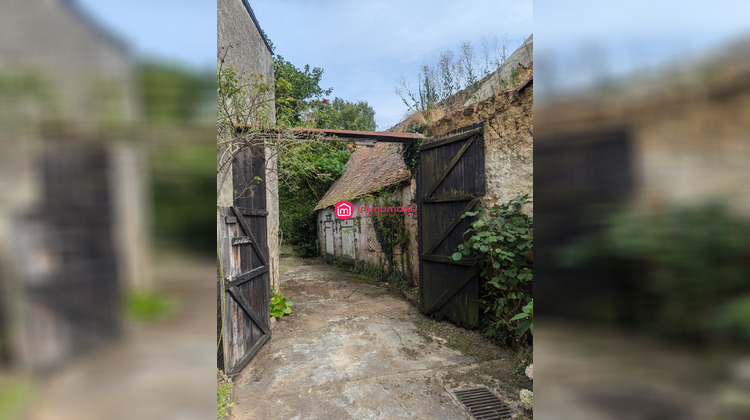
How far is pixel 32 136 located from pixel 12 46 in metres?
0.12

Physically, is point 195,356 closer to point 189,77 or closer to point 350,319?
point 189,77

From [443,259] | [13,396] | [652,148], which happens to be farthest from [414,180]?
[13,396]

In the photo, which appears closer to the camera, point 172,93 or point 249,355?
point 172,93

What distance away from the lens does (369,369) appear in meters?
3.25

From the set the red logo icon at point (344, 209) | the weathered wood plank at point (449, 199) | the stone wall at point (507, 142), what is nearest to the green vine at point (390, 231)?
the red logo icon at point (344, 209)

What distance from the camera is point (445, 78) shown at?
7.99 meters

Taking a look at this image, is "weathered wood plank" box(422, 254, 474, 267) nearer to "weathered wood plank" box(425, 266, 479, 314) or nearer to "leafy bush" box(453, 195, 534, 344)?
"weathered wood plank" box(425, 266, 479, 314)

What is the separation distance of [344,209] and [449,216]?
547 cm

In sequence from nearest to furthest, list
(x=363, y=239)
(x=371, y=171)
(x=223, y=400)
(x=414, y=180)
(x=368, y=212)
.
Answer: (x=223, y=400) → (x=414, y=180) → (x=368, y=212) → (x=363, y=239) → (x=371, y=171)

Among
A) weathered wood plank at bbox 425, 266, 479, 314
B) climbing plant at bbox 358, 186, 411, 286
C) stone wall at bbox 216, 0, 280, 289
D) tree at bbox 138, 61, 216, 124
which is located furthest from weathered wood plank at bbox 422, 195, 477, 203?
tree at bbox 138, 61, 216, 124

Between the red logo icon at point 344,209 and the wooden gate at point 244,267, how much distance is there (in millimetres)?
5289

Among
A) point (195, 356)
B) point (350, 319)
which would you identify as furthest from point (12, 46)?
point (350, 319)

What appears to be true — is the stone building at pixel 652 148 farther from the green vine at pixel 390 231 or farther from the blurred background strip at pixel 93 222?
the green vine at pixel 390 231

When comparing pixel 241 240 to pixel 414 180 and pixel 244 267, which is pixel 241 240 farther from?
pixel 414 180
